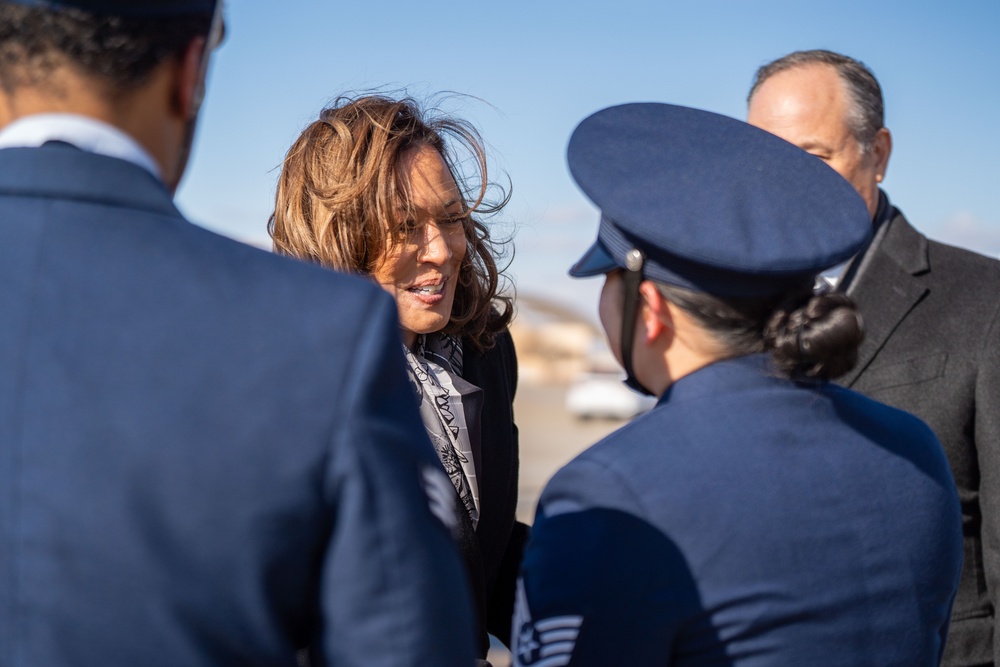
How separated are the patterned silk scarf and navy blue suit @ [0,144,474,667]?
50.3 inches

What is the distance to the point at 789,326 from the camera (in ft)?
4.87

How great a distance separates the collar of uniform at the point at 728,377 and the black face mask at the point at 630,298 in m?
0.13

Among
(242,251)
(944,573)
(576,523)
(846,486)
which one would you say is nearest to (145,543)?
(242,251)

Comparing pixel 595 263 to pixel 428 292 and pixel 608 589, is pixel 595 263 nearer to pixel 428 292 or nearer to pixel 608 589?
pixel 608 589

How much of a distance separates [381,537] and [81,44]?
0.63 metres

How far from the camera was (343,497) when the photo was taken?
104 cm

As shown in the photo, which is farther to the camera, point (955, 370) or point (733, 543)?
point (955, 370)

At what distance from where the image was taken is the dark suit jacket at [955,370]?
2.61 m

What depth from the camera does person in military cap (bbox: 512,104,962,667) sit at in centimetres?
141

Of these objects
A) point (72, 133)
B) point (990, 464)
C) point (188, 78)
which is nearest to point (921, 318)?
point (990, 464)

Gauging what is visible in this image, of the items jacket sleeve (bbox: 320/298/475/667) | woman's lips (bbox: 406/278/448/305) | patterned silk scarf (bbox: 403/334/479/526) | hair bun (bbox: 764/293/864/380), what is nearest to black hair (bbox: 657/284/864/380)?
hair bun (bbox: 764/293/864/380)

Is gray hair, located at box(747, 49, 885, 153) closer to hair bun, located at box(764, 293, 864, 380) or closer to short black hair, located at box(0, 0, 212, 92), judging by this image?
hair bun, located at box(764, 293, 864, 380)

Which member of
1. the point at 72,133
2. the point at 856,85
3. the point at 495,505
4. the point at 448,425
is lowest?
the point at 495,505

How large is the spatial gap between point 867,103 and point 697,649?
228 centimetres
